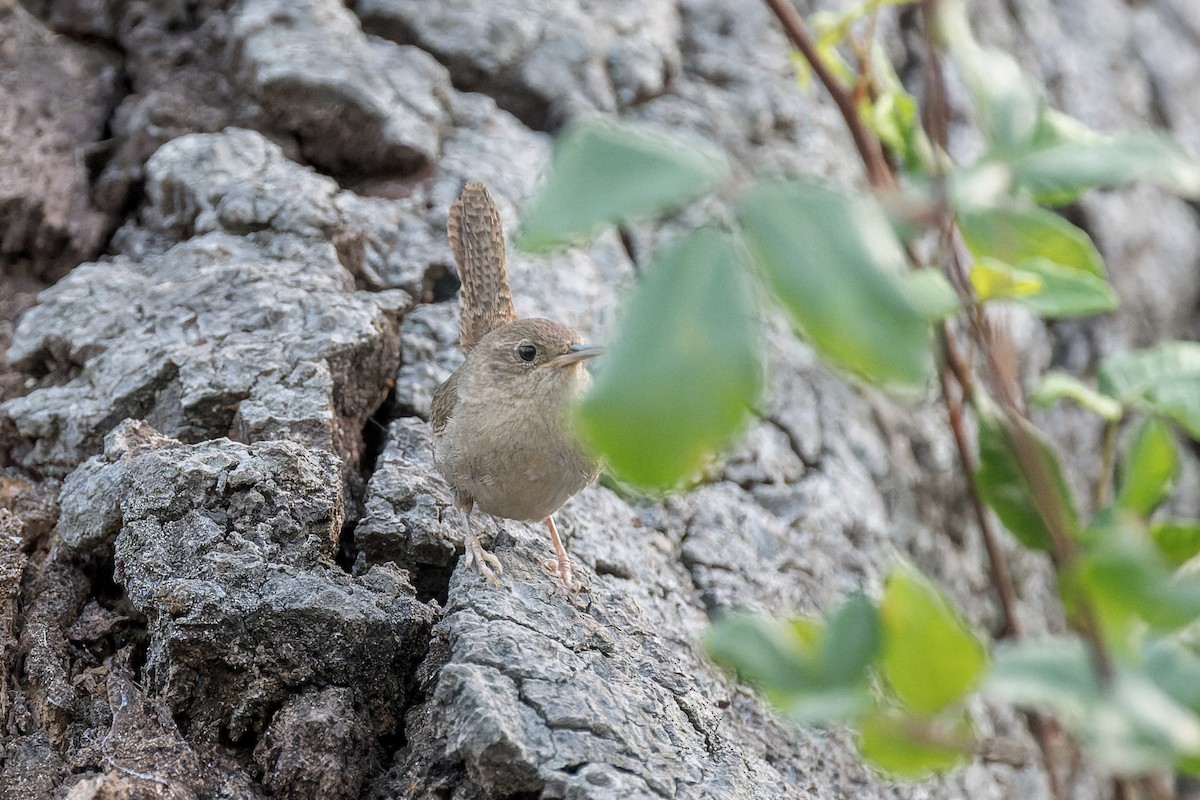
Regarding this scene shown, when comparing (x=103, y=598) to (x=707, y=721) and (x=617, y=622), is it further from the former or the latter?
(x=707, y=721)

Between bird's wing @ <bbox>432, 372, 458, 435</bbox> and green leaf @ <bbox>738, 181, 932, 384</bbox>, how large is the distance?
2151 millimetres

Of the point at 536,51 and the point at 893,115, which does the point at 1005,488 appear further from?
the point at 536,51

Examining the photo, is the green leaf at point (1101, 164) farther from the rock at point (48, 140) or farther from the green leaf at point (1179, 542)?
the rock at point (48, 140)

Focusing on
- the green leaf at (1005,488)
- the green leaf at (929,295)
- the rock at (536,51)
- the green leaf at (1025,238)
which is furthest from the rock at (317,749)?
the rock at (536,51)

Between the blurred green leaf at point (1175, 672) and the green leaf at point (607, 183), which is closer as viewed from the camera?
the green leaf at point (607, 183)

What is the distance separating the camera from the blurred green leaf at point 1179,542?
112 cm

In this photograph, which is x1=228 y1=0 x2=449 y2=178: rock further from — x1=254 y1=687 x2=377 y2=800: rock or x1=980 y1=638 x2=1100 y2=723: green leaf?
x1=980 y1=638 x2=1100 y2=723: green leaf

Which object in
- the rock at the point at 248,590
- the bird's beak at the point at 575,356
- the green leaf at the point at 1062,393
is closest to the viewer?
the green leaf at the point at 1062,393

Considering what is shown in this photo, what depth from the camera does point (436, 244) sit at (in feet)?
10.7

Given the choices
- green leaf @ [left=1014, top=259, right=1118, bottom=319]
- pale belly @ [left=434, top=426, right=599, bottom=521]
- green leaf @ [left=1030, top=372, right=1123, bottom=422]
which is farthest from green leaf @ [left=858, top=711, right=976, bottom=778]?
pale belly @ [left=434, top=426, right=599, bottom=521]

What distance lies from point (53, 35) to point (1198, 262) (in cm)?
490

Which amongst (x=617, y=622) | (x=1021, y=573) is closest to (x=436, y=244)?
(x=617, y=622)

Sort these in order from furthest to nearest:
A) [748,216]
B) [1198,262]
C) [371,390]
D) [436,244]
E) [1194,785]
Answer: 1. [1198,262]
2. [1194,785]
3. [436,244]
4. [371,390]
5. [748,216]

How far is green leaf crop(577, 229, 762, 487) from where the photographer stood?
62 cm
